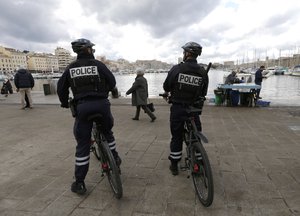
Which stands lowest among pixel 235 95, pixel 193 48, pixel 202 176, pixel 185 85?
pixel 202 176

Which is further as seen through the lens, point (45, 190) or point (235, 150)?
point (235, 150)

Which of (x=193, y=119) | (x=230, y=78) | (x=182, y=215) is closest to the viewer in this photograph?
(x=182, y=215)

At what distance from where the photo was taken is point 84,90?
2.95 meters

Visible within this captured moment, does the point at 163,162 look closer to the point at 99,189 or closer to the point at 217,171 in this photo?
the point at 217,171

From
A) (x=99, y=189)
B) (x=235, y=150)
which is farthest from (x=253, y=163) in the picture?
(x=99, y=189)

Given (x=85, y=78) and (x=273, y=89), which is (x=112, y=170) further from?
(x=273, y=89)

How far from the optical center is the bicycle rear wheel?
2914 millimetres

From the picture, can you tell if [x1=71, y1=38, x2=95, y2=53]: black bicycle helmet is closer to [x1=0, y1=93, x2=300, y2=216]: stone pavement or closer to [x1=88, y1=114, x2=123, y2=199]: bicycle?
[x1=88, y1=114, x2=123, y2=199]: bicycle

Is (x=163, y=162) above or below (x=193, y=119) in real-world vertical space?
below

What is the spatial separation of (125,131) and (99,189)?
3178mm

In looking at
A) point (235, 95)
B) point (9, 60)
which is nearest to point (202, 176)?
point (235, 95)

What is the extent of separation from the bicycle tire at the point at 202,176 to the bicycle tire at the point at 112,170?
968 mm

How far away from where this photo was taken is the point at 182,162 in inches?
164

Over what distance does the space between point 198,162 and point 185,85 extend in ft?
3.49
